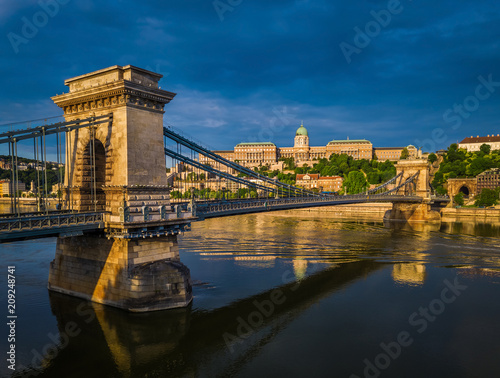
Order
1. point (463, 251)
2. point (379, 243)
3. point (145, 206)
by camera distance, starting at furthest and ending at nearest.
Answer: point (379, 243) < point (463, 251) < point (145, 206)

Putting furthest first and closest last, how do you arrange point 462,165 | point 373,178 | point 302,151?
point 302,151 < point 373,178 < point 462,165

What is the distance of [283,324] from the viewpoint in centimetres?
1845

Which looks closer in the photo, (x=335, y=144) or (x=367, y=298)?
(x=367, y=298)

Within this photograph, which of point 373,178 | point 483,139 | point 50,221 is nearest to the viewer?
point 50,221

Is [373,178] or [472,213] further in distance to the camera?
[373,178]

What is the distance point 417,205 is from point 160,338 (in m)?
58.5

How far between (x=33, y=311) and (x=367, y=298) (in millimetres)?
18742

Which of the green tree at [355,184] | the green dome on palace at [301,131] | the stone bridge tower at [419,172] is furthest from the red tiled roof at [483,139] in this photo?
the green dome on palace at [301,131]

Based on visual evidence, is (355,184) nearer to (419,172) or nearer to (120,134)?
(419,172)

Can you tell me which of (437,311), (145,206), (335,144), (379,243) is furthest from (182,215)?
(335,144)

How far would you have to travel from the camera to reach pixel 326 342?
1623 cm

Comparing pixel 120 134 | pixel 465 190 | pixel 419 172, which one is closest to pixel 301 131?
pixel 465 190

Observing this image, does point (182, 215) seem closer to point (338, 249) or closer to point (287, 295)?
point (287, 295)

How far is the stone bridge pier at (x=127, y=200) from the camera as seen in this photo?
17.6m
